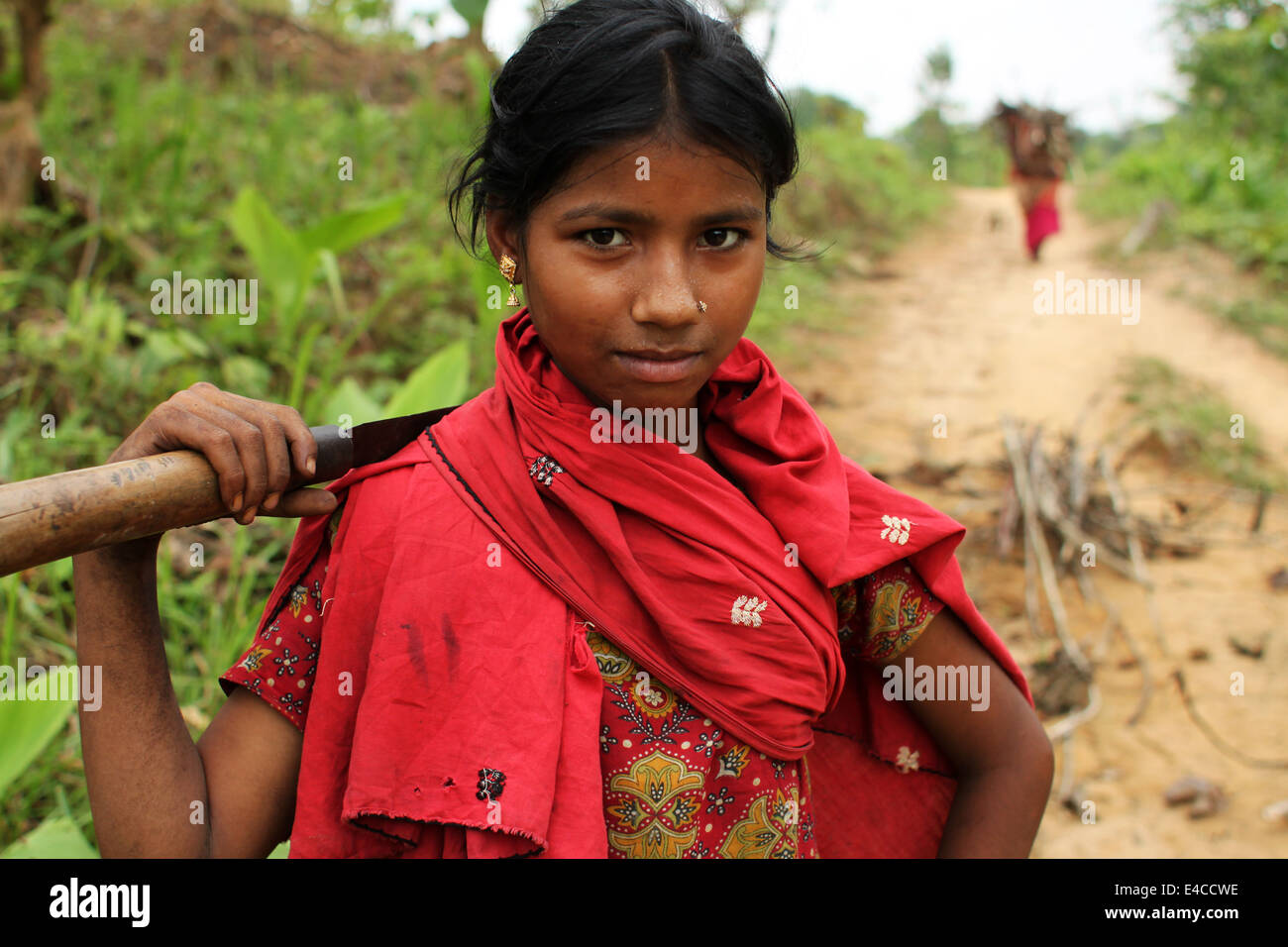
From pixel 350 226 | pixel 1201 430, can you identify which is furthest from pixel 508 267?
pixel 1201 430

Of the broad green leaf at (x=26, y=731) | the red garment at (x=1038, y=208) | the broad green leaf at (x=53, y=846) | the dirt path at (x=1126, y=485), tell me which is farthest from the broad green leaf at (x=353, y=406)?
the red garment at (x=1038, y=208)

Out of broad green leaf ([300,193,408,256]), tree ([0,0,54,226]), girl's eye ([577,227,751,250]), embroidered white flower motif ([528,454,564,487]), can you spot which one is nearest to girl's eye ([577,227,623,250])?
girl's eye ([577,227,751,250])

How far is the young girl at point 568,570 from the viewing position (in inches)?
42.6

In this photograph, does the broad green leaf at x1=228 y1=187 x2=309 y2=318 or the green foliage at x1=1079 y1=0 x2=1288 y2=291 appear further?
the green foliage at x1=1079 y1=0 x2=1288 y2=291

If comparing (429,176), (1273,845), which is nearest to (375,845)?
(1273,845)

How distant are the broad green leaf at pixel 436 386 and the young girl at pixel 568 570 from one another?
4.80 feet

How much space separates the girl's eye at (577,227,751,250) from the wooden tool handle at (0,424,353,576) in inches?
19.0

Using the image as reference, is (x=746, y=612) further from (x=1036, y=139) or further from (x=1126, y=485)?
(x=1036, y=139)

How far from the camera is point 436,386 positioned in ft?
9.04

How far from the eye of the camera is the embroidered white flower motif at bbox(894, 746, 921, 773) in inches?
58.0

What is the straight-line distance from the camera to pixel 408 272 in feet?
14.3

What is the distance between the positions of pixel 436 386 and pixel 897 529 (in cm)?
175

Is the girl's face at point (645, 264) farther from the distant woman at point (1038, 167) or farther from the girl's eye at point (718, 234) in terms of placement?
the distant woman at point (1038, 167)

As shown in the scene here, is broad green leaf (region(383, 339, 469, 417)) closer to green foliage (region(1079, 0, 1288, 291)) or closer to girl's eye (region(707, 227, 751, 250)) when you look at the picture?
girl's eye (region(707, 227, 751, 250))
